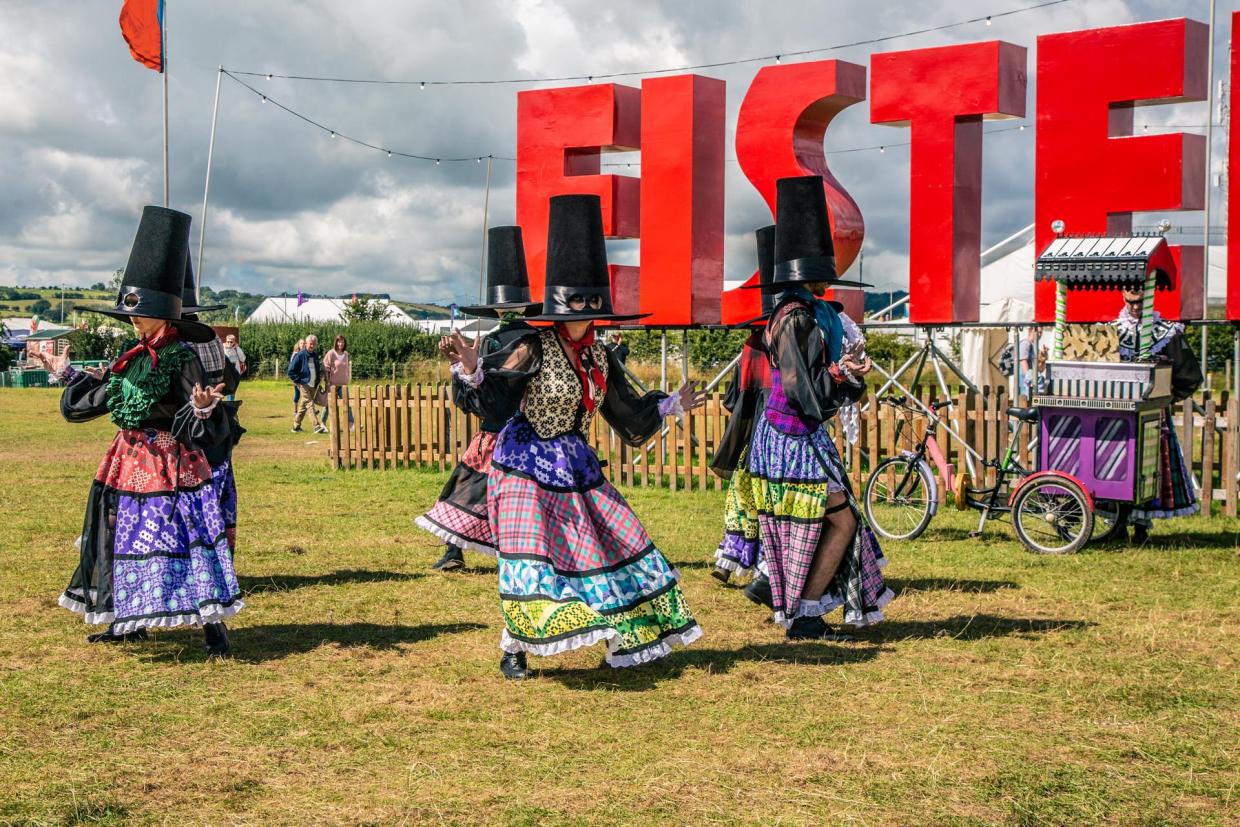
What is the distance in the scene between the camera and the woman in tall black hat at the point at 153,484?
6.71m

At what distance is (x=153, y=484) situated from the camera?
267 inches

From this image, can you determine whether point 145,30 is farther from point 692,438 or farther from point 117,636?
point 117,636

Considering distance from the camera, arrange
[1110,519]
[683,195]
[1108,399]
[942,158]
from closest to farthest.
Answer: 1. [1108,399]
2. [1110,519]
3. [942,158]
4. [683,195]

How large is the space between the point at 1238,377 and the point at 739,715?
392 inches

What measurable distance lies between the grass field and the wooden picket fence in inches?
106

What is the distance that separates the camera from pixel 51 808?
4.59m

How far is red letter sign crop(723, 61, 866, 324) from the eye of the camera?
1505 cm

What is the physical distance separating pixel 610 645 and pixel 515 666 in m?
0.50

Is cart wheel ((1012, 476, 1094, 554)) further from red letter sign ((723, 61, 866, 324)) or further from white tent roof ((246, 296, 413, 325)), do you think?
white tent roof ((246, 296, 413, 325))

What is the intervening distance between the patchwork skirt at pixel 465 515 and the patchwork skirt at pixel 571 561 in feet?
6.63

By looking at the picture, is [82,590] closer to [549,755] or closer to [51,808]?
[51,808]

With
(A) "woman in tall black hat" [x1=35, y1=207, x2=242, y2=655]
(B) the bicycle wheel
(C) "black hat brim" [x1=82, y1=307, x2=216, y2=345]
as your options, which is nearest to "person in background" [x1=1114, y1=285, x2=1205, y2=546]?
(B) the bicycle wheel

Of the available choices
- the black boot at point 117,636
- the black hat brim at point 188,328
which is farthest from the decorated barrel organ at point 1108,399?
the black boot at point 117,636

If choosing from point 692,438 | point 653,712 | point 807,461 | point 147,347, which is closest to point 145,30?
point 692,438
